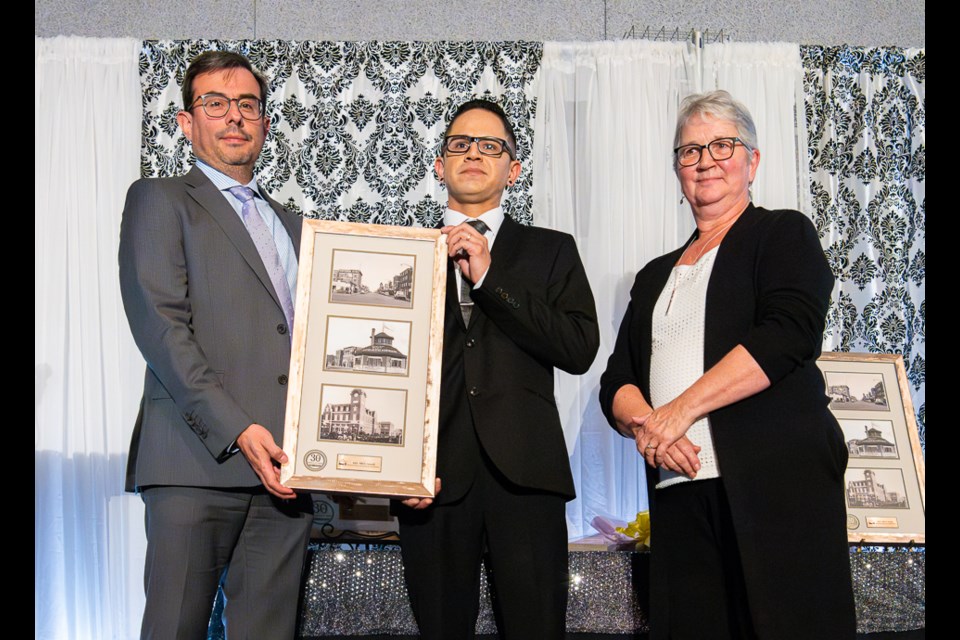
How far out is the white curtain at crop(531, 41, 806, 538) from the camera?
3.94 m

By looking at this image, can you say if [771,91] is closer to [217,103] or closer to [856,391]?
[856,391]

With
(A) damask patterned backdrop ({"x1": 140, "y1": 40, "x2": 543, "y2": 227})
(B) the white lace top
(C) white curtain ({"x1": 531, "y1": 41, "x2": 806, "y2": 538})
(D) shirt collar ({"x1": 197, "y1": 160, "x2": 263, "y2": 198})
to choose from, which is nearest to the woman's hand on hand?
(B) the white lace top

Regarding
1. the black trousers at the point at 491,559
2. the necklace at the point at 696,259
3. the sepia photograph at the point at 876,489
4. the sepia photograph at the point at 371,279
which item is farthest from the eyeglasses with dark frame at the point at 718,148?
the sepia photograph at the point at 876,489

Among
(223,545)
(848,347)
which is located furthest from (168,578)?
(848,347)

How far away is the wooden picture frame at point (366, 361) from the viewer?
1.95m

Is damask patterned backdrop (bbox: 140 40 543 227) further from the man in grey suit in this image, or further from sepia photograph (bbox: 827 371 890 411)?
the man in grey suit

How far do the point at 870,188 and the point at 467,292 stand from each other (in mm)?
2698

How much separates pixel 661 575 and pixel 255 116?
1.47 metres

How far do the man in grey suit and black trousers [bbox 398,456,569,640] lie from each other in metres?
0.30

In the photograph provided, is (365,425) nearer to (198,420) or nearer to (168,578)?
(198,420)

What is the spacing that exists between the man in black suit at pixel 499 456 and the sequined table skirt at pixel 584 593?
2.57ft

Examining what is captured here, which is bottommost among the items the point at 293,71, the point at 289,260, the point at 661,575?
the point at 661,575

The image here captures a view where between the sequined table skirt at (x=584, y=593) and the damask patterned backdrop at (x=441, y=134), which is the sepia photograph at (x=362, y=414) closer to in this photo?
the sequined table skirt at (x=584, y=593)
